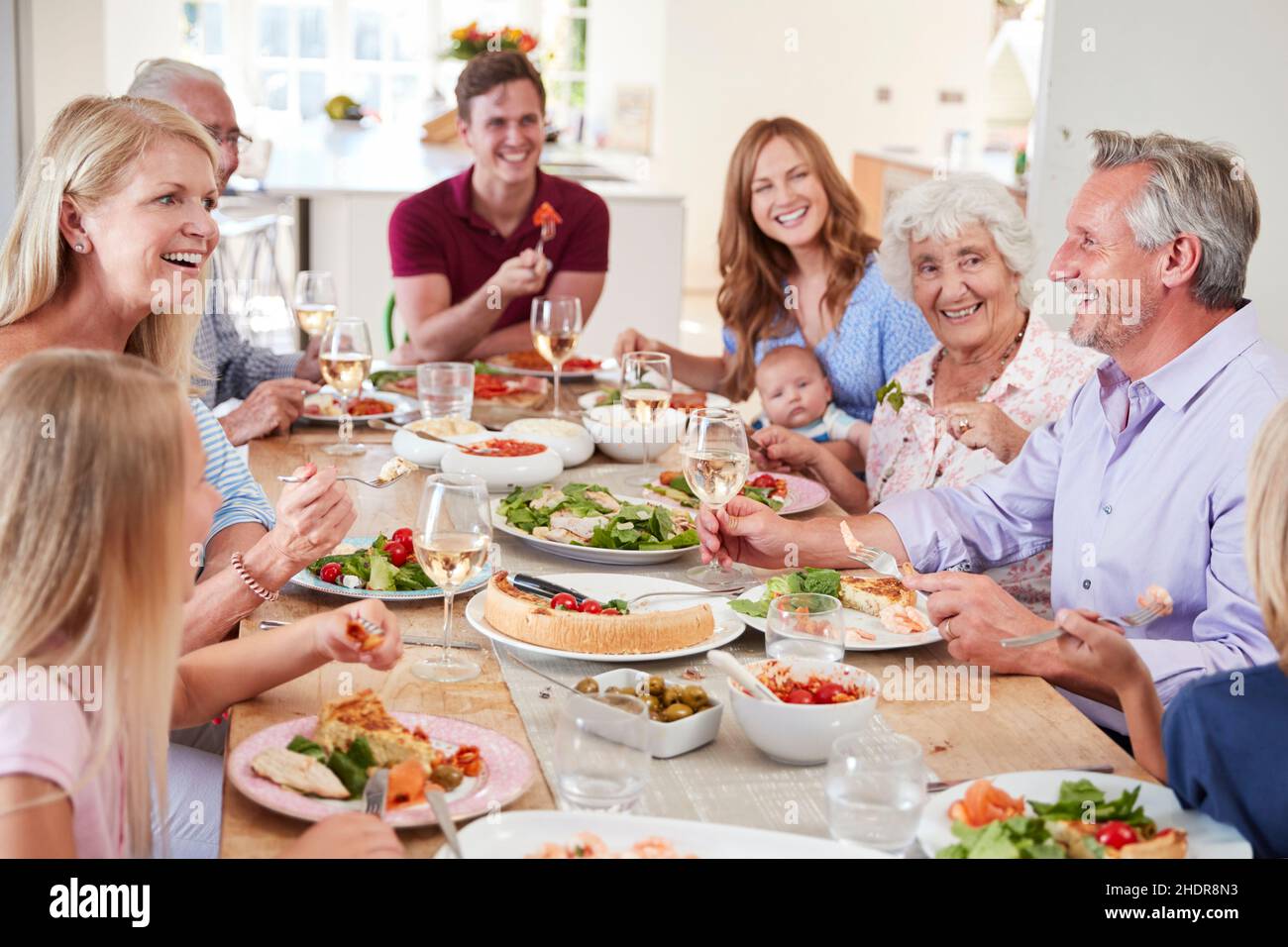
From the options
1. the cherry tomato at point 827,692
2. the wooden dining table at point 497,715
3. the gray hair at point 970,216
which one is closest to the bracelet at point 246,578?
the wooden dining table at point 497,715

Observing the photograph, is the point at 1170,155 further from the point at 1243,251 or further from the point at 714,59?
the point at 714,59

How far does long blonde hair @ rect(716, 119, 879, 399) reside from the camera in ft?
11.0

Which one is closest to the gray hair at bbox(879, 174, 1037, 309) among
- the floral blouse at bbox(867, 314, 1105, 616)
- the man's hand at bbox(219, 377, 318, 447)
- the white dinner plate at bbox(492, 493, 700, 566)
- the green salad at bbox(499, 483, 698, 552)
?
the floral blouse at bbox(867, 314, 1105, 616)

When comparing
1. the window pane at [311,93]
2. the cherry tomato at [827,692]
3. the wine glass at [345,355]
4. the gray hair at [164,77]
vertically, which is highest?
the window pane at [311,93]

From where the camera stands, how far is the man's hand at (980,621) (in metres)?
1.64

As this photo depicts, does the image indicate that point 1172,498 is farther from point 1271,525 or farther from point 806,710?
point 806,710

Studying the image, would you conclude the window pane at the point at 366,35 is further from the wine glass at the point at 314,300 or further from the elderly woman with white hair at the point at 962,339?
the elderly woman with white hair at the point at 962,339

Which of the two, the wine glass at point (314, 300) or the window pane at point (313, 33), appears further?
the window pane at point (313, 33)

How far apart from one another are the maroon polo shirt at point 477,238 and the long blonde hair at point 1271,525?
2.97 m

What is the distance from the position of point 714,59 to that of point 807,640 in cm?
972

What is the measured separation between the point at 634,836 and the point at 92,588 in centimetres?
50

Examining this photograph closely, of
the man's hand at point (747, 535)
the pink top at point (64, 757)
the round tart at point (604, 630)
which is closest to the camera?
the pink top at point (64, 757)

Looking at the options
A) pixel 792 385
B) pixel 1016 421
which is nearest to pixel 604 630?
pixel 1016 421

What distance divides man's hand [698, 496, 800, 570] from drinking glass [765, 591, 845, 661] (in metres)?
0.50
